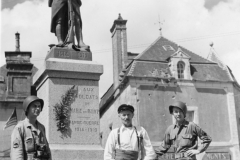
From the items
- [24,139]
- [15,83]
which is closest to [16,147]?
[24,139]

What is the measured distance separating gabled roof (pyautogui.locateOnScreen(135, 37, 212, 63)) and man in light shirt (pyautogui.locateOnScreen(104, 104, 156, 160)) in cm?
2559

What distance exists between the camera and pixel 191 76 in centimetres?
3344

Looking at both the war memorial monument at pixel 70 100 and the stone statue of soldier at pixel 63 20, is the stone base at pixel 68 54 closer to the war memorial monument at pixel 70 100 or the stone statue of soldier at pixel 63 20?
the war memorial monument at pixel 70 100

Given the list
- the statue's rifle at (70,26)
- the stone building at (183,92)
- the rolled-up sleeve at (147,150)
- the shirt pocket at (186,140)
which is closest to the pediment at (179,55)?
the stone building at (183,92)

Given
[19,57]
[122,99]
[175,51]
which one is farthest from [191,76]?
[19,57]

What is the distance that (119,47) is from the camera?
35.9 metres

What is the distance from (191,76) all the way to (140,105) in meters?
4.18

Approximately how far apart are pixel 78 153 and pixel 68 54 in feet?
7.78

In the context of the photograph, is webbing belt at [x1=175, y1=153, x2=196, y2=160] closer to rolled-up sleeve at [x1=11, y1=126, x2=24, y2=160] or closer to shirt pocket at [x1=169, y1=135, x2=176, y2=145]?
shirt pocket at [x1=169, y1=135, x2=176, y2=145]

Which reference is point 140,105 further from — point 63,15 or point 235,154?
point 63,15

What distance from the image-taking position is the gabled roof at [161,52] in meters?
33.4

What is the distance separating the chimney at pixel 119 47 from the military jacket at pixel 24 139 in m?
27.9

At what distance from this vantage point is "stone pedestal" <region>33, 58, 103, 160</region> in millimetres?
10289

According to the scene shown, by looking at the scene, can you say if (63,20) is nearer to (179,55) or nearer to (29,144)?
(29,144)
